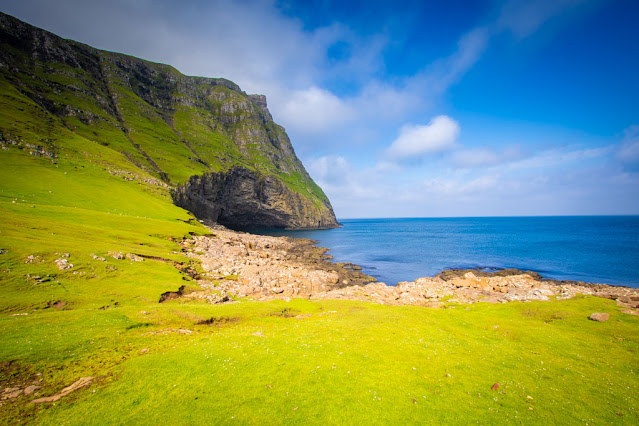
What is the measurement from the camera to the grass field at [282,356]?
10.4 metres

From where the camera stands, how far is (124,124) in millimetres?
142625

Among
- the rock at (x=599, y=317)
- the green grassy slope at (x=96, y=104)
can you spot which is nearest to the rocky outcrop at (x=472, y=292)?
the rock at (x=599, y=317)

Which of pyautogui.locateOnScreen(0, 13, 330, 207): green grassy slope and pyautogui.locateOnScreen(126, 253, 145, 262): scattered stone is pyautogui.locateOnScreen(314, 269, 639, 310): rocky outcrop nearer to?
pyautogui.locateOnScreen(126, 253, 145, 262): scattered stone

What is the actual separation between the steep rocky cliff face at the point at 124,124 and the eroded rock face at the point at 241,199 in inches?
23.3

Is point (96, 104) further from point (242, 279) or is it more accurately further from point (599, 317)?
point (599, 317)

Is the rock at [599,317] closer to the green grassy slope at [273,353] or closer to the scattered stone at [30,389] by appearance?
the green grassy slope at [273,353]

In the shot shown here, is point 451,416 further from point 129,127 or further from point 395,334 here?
point 129,127

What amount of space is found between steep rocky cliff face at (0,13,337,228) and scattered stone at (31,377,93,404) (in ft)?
328

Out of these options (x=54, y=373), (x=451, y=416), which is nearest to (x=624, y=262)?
(x=451, y=416)

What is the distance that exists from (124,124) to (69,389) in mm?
176698

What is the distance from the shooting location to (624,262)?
7562cm

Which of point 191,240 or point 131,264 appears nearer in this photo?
point 131,264

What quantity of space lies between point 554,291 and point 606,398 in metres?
33.4

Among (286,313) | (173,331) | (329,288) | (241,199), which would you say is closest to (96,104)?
(241,199)
